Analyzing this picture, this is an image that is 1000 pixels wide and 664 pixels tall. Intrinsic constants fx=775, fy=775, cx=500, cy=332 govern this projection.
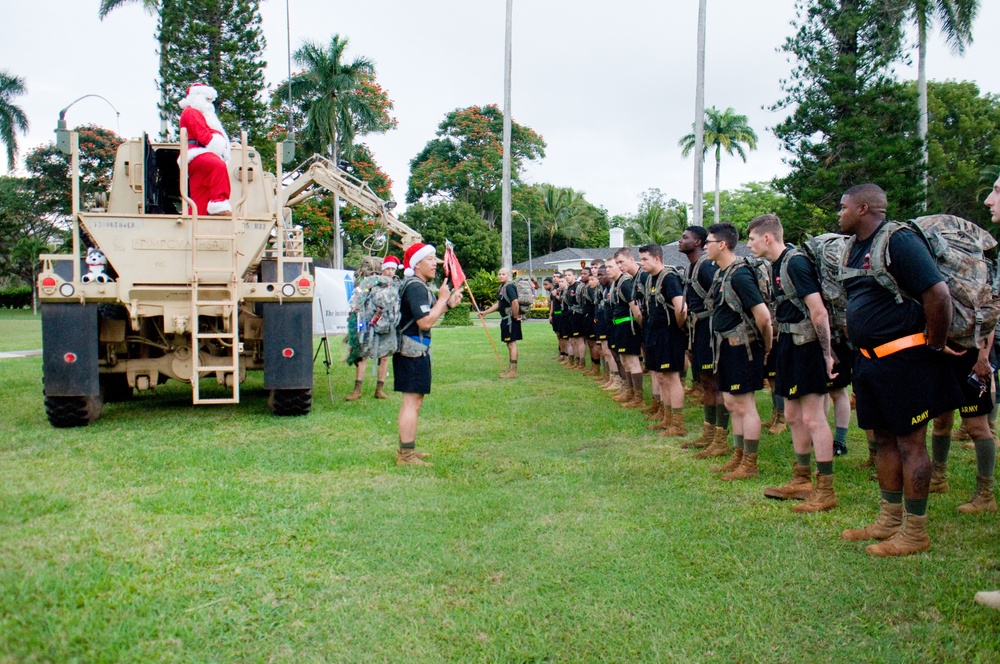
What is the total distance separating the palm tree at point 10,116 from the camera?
43.6 m

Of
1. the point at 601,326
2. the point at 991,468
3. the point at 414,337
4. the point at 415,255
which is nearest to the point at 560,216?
the point at 601,326

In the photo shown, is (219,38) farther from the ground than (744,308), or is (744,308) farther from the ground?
(219,38)

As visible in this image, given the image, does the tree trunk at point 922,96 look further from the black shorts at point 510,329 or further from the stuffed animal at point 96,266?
the stuffed animal at point 96,266

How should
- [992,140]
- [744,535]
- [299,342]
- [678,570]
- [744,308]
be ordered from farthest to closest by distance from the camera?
1. [992,140]
2. [299,342]
3. [744,308]
4. [744,535]
5. [678,570]

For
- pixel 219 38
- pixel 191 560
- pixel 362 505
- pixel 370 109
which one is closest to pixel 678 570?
pixel 362 505

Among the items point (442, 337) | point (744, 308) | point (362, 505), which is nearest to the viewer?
point (362, 505)

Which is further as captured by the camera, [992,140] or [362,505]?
[992,140]

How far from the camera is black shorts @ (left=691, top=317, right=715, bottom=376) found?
24.0 feet

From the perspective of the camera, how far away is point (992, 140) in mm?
34125

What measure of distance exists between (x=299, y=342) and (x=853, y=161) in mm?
25245

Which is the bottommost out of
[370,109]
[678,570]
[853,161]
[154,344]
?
[678,570]

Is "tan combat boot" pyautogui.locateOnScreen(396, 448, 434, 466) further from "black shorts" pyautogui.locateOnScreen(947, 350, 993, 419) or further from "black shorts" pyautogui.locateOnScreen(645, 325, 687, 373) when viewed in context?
"black shorts" pyautogui.locateOnScreen(947, 350, 993, 419)

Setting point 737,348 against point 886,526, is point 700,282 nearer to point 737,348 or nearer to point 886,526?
point 737,348

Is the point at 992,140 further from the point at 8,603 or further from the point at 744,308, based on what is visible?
the point at 8,603
